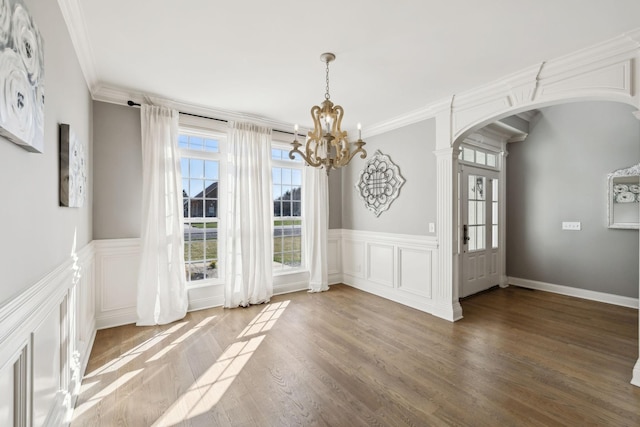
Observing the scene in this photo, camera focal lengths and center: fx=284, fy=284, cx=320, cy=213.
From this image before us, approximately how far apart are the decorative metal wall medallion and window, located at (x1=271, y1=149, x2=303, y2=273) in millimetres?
1142

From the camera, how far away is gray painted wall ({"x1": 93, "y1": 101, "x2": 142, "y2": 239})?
10.9 ft

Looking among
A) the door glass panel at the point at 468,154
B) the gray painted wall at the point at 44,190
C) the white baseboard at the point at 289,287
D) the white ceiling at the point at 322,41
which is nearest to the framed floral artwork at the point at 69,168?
the gray painted wall at the point at 44,190

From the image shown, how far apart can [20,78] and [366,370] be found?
2.82 meters

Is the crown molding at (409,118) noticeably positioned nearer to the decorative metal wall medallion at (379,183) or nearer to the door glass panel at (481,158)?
the decorative metal wall medallion at (379,183)

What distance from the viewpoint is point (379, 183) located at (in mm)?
4703

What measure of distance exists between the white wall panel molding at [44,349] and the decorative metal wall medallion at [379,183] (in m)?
3.82

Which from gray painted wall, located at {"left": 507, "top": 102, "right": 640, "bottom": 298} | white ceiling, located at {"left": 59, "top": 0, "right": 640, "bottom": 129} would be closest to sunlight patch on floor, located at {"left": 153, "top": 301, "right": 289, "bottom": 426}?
white ceiling, located at {"left": 59, "top": 0, "right": 640, "bottom": 129}

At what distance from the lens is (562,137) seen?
15.6ft

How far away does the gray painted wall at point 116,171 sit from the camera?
3312 mm

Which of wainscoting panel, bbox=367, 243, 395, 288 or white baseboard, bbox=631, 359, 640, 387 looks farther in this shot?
wainscoting panel, bbox=367, 243, 395, 288

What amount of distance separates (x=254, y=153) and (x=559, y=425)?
4.13 meters

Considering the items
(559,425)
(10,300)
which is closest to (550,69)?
(559,425)

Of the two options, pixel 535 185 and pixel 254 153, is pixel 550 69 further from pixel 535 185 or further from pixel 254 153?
pixel 254 153

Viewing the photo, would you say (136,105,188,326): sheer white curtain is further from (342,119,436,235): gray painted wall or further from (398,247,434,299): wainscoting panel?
(398,247,434,299): wainscoting panel
